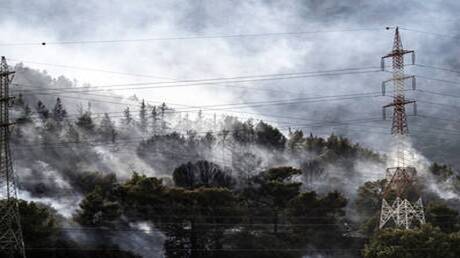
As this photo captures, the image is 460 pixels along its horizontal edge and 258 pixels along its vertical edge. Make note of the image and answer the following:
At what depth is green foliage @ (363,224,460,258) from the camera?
81.1 m

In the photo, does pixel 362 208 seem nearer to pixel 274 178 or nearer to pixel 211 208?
pixel 274 178

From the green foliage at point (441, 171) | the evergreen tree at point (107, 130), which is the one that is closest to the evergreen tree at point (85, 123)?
the evergreen tree at point (107, 130)

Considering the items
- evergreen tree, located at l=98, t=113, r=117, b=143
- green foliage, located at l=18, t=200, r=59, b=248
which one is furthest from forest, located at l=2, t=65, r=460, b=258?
evergreen tree, located at l=98, t=113, r=117, b=143

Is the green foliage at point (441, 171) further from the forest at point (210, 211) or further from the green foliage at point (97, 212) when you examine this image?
the green foliage at point (97, 212)

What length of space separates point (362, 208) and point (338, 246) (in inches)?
545

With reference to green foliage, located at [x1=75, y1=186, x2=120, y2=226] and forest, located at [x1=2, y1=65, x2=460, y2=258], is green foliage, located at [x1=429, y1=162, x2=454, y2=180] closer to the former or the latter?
forest, located at [x1=2, y1=65, x2=460, y2=258]

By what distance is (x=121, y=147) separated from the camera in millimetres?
169125

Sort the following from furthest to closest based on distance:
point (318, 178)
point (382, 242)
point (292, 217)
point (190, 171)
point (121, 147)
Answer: point (121, 147), point (318, 178), point (190, 171), point (292, 217), point (382, 242)

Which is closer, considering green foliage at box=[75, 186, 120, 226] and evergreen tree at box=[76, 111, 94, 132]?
green foliage at box=[75, 186, 120, 226]

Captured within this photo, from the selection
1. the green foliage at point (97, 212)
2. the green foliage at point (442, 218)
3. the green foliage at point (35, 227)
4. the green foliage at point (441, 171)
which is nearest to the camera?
the green foliage at point (35, 227)

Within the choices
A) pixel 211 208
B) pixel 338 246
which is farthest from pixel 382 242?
pixel 211 208

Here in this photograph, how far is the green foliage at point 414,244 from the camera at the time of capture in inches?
3191

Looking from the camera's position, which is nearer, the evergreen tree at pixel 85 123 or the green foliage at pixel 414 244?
the green foliage at pixel 414 244

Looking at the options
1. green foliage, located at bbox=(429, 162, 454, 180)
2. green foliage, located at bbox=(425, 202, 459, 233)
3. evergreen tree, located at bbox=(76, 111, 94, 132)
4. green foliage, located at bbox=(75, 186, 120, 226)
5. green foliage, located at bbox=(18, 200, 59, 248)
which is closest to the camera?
green foliage, located at bbox=(18, 200, 59, 248)
